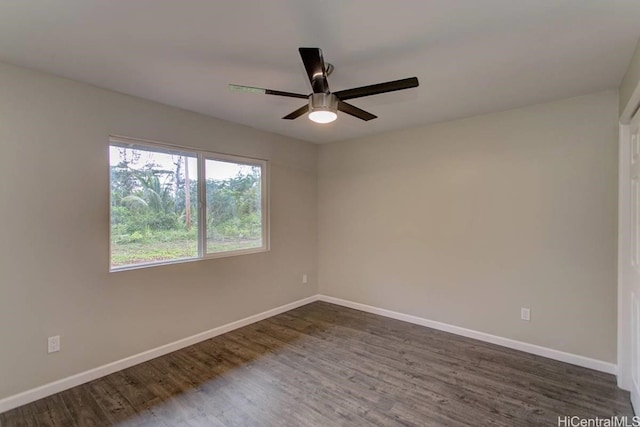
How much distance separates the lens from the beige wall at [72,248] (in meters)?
2.19

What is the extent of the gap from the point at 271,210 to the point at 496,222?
2.66 m

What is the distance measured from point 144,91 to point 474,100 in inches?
118

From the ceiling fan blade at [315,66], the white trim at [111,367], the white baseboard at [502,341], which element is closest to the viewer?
the ceiling fan blade at [315,66]

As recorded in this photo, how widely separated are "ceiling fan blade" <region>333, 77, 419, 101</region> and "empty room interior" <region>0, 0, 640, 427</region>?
0.01 m

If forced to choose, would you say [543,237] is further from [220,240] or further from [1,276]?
[1,276]

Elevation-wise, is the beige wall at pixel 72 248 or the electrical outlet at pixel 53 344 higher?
the beige wall at pixel 72 248

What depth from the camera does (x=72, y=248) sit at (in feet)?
8.00

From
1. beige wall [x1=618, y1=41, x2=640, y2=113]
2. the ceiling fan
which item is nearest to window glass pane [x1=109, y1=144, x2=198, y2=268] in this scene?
the ceiling fan

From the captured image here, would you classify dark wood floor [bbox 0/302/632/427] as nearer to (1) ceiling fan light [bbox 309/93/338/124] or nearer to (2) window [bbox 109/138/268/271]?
(2) window [bbox 109/138/268/271]

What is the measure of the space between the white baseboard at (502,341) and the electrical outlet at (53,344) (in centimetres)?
321

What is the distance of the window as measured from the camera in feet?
9.13

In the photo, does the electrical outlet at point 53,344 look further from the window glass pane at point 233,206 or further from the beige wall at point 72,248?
the window glass pane at point 233,206

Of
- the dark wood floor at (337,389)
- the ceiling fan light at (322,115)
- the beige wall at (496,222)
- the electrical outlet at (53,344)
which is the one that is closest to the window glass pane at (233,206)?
the dark wood floor at (337,389)

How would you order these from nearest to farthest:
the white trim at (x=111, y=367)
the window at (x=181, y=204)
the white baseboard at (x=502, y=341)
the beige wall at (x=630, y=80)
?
1. the beige wall at (x=630, y=80)
2. the white trim at (x=111, y=367)
3. the white baseboard at (x=502, y=341)
4. the window at (x=181, y=204)
